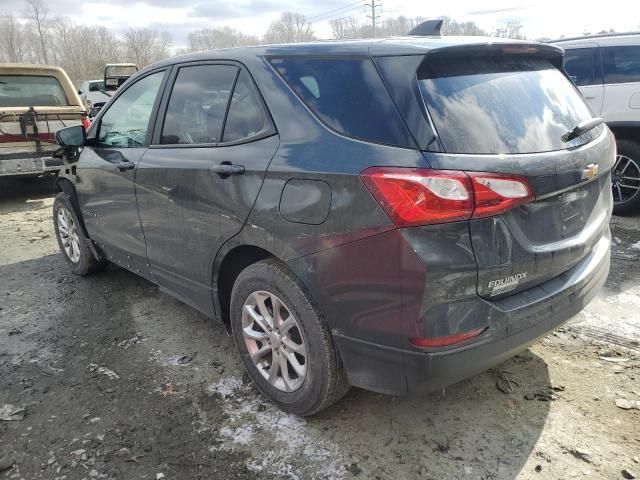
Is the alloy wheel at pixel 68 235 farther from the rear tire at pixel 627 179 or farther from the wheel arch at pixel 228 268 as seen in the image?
the rear tire at pixel 627 179

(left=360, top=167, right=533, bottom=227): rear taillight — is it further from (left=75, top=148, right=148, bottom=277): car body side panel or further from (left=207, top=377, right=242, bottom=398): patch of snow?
(left=75, top=148, right=148, bottom=277): car body side panel

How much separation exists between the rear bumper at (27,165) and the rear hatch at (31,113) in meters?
0.01

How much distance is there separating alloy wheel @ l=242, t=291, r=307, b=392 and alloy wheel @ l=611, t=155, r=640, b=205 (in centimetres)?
476

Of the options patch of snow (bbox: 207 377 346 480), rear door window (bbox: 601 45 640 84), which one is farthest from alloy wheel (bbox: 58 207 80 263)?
rear door window (bbox: 601 45 640 84)

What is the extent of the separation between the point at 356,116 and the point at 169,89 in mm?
1588

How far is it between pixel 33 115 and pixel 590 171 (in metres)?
7.43

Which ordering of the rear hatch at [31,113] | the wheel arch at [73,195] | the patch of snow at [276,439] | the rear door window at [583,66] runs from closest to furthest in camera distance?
the patch of snow at [276,439], the wheel arch at [73,195], the rear door window at [583,66], the rear hatch at [31,113]

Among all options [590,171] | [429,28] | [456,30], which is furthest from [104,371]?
[456,30]

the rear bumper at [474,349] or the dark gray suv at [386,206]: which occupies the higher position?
the dark gray suv at [386,206]

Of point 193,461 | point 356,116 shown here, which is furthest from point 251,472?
point 356,116

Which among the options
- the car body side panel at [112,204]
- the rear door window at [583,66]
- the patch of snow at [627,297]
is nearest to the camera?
the car body side panel at [112,204]

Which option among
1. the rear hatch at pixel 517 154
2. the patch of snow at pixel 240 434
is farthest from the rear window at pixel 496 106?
the patch of snow at pixel 240 434

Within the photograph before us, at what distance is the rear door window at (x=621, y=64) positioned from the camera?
226 inches

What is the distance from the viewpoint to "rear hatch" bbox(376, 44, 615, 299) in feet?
6.59
